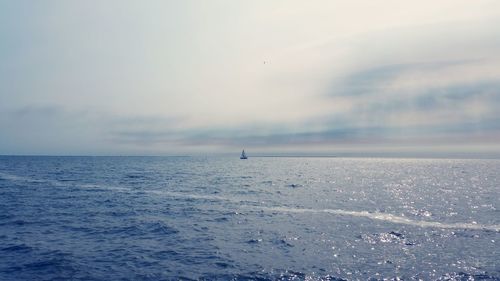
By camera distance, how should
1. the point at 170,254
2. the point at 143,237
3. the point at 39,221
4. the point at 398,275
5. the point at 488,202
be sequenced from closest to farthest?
the point at 398,275
the point at 170,254
the point at 143,237
the point at 39,221
the point at 488,202

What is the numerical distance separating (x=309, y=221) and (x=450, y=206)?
83.5 feet

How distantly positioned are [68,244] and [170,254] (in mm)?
8954

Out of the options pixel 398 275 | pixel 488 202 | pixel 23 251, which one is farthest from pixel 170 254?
pixel 488 202

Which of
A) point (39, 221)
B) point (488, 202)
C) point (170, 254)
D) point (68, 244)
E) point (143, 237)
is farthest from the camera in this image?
point (488, 202)

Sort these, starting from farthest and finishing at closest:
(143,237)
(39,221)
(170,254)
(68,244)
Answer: (39,221) → (143,237) → (68,244) → (170,254)

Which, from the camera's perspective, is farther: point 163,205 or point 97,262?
point 163,205

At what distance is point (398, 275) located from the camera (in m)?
21.4

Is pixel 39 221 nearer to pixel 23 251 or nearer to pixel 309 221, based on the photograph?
pixel 23 251

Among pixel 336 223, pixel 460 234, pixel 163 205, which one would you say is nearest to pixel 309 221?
pixel 336 223

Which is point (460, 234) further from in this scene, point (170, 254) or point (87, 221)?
point (87, 221)

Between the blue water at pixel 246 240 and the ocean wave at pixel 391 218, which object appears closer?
the blue water at pixel 246 240

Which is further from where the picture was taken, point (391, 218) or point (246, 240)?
point (391, 218)

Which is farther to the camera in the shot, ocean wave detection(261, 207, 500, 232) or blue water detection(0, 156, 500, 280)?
ocean wave detection(261, 207, 500, 232)

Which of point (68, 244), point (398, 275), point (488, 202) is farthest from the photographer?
point (488, 202)
